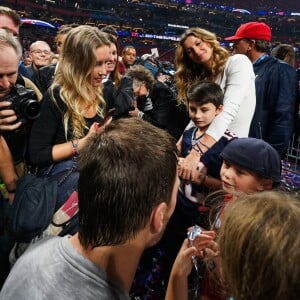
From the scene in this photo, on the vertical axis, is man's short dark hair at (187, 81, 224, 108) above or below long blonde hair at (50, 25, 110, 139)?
below

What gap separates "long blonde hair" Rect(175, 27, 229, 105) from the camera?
7.54ft

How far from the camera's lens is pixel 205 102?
214cm

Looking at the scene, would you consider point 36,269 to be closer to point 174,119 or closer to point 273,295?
point 273,295

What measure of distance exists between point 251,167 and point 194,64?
106 centimetres

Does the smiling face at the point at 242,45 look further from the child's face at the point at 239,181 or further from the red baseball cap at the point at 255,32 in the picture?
Answer: the child's face at the point at 239,181

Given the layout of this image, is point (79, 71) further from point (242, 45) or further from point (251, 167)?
point (242, 45)

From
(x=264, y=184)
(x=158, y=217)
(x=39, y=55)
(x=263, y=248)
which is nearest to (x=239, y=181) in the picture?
(x=264, y=184)

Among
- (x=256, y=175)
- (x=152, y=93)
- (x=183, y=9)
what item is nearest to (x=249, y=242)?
(x=256, y=175)

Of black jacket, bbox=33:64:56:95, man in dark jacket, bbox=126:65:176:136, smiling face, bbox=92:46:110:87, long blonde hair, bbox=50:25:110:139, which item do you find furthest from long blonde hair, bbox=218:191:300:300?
black jacket, bbox=33:64:56:95

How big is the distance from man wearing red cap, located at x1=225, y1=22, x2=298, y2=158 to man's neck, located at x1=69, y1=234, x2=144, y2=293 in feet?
6.25

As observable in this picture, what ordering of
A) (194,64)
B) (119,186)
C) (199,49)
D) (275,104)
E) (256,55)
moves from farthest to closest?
(256,55), (275,104), (194,64), (199,49), (119,186)

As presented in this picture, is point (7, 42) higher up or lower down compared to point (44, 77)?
higher up

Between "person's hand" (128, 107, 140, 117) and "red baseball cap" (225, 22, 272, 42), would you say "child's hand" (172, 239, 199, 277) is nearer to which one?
"person's hand" (128, 107, 140, 117)

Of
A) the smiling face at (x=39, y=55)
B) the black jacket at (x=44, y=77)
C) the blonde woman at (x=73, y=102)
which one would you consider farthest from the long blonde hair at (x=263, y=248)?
the smiling face at (x=39, y=55)
